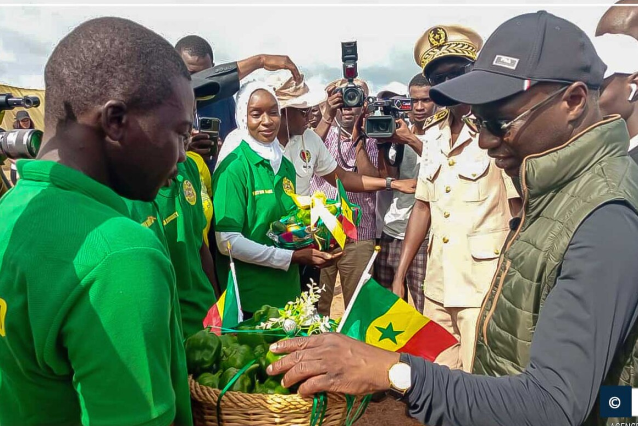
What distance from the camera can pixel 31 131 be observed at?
5.95ft

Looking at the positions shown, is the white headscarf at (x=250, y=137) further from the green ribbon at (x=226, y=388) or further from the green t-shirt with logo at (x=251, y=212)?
the green ribbon at (x=226, y=388)

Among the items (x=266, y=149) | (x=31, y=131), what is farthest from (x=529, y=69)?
(x=266, y=149)

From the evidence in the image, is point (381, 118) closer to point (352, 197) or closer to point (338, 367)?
point (352, 197)

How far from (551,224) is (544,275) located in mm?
150

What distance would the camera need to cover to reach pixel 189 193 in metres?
2.70

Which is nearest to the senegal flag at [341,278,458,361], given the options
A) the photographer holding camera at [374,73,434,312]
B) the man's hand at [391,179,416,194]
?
the photographer holding camera at [374,73,434,312]

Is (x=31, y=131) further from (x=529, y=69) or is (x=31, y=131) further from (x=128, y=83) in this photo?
(x=529, y=69)

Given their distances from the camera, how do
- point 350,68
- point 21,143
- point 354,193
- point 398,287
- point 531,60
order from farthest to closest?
point 354,193 → point 350,68 → point 398,287 → point 21,143 → point 531,60

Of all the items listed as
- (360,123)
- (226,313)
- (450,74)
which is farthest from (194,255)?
(360,123)

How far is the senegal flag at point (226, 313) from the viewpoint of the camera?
79.6 inches

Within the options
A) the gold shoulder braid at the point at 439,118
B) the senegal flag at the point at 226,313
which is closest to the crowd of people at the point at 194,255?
the senegal flag at the point at 226,313

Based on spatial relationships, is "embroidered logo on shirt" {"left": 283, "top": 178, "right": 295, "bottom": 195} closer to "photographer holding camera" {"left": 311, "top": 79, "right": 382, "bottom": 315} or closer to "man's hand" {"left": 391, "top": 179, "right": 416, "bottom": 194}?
"photographer holding camera" {"left": 311, "top": 79, "right": 382, "bottom": 315}

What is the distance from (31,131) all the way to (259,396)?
46.3 inches

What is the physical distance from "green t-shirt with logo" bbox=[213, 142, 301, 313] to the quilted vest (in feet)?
6.07
